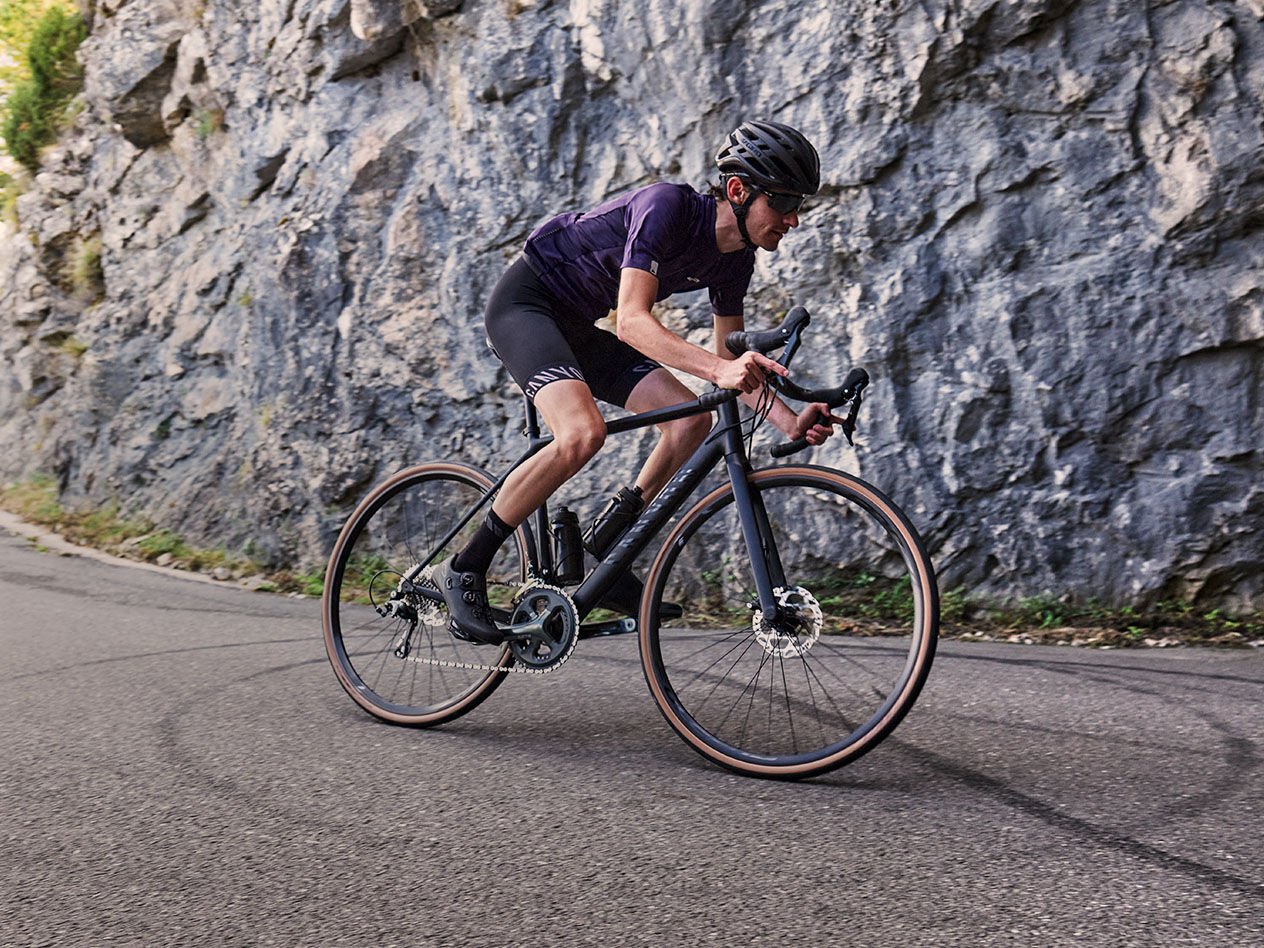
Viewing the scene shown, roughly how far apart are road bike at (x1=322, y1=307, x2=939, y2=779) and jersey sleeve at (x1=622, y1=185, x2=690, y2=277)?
365 millimetres

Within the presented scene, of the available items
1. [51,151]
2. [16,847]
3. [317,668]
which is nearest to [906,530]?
[16,847]

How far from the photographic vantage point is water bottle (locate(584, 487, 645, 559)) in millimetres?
3955

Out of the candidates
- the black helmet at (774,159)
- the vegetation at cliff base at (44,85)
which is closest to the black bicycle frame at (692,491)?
the black helmet at (774,159)

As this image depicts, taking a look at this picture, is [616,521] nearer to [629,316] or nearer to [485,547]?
[485,547]

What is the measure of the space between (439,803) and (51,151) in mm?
12290

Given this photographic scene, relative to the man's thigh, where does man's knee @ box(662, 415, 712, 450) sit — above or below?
below

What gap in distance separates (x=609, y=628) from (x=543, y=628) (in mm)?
224

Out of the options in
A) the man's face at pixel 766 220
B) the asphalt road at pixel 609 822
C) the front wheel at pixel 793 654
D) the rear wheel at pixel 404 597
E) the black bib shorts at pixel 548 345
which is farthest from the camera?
the rear wheel at pixel 404 597

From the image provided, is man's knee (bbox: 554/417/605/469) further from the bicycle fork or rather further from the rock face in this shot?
the rock face

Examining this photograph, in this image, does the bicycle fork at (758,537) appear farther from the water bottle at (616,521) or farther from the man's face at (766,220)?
the man's face at (766,220)

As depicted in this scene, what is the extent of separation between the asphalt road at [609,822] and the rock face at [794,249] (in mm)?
1663

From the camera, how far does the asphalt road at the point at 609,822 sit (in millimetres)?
2469

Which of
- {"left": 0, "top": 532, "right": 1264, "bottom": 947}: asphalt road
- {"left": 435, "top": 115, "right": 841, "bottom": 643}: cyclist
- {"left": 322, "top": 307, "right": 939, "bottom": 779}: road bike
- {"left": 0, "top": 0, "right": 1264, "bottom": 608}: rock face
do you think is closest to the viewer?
{"left": 0, "top": 532, "right": 1264, "bottom": 947}: asphalt road

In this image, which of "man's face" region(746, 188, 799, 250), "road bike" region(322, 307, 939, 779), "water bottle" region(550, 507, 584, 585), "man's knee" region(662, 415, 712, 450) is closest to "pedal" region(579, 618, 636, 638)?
"road bike" region(322, 307, 939, 779)
